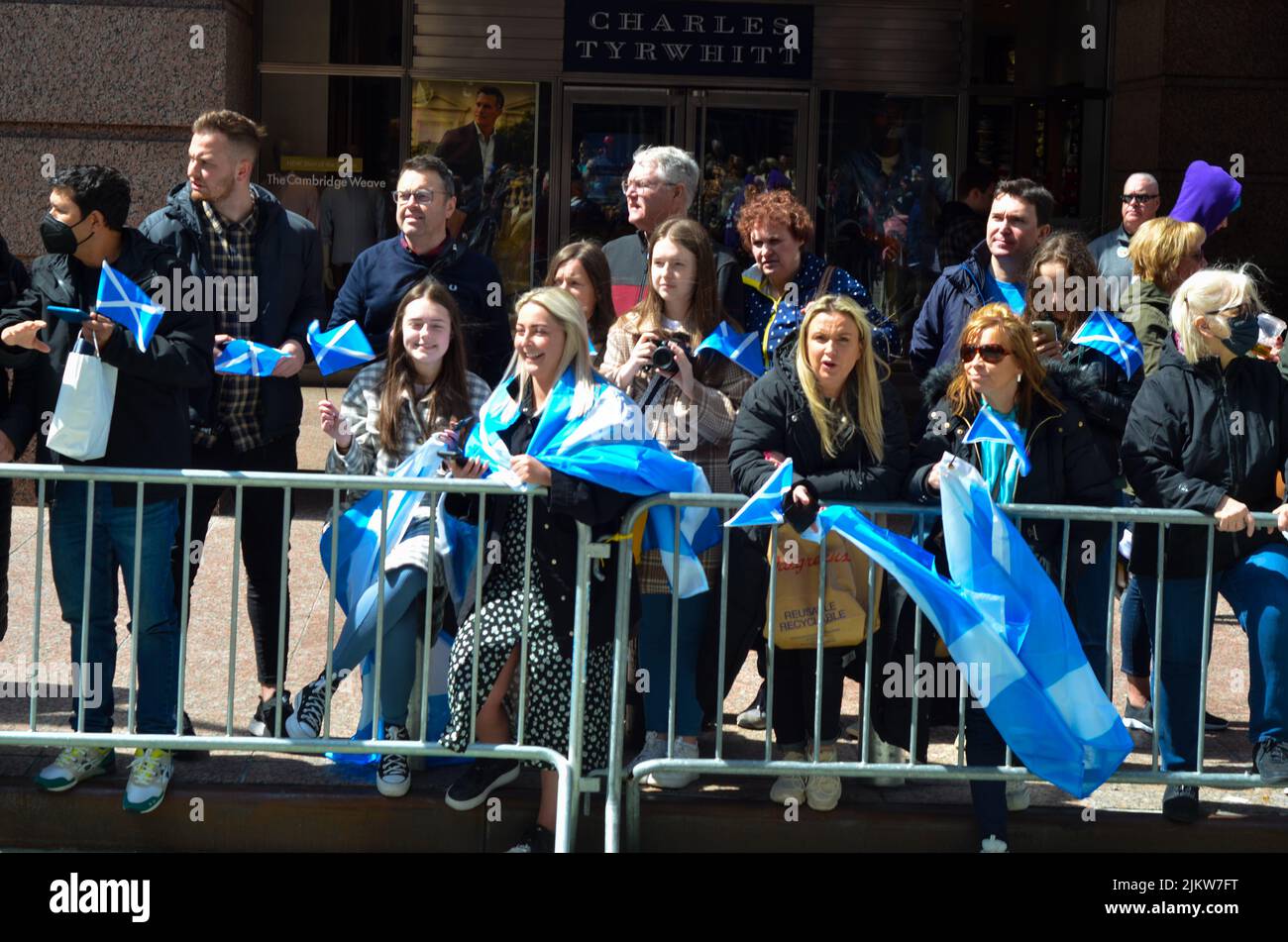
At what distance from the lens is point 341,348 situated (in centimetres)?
562

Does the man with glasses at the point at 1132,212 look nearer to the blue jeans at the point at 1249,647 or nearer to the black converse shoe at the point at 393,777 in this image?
the blue jeans at the point at 1249,647

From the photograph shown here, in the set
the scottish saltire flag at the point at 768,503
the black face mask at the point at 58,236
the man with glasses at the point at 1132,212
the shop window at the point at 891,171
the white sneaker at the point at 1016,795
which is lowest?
the white sneaker at the point at 1016,795

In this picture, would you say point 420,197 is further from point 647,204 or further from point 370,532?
point 370,532

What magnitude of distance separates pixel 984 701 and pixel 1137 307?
2082 mm

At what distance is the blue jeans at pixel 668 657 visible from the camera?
5504 millimetres

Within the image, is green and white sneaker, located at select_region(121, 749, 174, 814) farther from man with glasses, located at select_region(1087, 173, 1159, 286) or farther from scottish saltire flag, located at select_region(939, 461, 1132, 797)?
man with glasses, located at select_region(1087, 173, 1159, 286)

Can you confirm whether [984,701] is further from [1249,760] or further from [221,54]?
[221,54]

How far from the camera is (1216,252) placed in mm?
10836

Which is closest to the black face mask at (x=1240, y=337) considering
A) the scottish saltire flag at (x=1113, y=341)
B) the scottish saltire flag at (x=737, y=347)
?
the scottish saltire flag at (x=1113, y=341)

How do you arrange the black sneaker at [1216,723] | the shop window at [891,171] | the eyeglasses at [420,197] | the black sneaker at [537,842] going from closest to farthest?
the black sneaker at [537,842] → the eyeglasses at [420,197] → the black sneaker at [1216,723] → the shop window at [891,171]

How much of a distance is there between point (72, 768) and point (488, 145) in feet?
23.2

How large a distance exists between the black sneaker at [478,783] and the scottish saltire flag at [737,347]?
1.54m

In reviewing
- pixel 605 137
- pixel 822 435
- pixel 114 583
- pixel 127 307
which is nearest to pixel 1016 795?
pixel 822 435

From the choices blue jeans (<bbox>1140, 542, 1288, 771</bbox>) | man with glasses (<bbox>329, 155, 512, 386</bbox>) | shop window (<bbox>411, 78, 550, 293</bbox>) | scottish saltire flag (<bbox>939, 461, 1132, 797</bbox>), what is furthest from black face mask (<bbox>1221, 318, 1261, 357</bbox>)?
shop window (<bbox>411, 78, 550, 293</bbox>)
